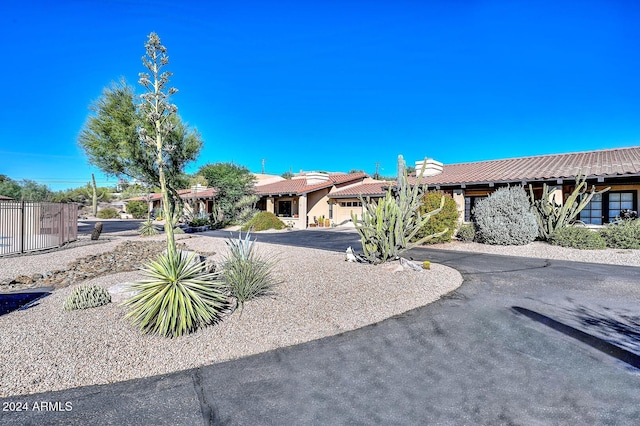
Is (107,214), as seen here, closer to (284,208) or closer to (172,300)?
(284,208)

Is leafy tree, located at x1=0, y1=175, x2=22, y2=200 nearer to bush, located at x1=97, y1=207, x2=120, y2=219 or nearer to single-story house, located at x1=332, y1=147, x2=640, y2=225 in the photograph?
bush, located at x1=97, y1=207, x2=120, y2=219

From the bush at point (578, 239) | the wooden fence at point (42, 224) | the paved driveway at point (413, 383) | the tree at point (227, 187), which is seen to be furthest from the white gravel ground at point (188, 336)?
the tree at point (227, 187)

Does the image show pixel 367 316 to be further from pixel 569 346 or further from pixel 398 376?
pixel 569 346

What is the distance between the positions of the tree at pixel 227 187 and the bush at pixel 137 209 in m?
25.3

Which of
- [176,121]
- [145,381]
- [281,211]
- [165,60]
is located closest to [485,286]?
[145,381]

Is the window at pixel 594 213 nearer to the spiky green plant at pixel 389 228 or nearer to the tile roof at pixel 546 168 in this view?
the tile roof at pixel 546 168

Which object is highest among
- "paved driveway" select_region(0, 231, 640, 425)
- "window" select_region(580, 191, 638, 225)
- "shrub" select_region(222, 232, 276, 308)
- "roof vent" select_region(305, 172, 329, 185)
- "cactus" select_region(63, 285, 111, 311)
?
"roof vent" select_region(305, 172, 329, 185)

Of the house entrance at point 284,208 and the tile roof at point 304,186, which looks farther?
the house entrance at point 284,208

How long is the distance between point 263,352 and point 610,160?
2150cm

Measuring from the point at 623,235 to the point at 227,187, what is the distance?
24.1 metres

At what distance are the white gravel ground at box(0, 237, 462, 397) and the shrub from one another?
22 centimetres

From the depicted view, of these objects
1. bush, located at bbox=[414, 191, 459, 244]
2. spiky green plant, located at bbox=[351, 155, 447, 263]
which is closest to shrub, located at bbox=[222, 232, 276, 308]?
spiky green plant, located at bbox=[351, 155, 447, 263]

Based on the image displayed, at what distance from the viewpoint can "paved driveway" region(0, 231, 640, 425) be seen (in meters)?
3.19

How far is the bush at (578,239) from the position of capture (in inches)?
506
